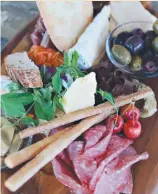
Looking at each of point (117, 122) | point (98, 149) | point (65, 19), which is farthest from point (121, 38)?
point (98, 149)

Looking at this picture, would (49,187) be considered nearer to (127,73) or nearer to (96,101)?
(96,101)

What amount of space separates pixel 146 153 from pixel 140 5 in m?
0.56

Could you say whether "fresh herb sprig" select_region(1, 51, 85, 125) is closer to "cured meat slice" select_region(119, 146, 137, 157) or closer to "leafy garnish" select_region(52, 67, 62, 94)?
"leafy garnish" select_region(52, 67, 62, 94)

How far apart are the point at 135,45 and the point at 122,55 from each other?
5 cm

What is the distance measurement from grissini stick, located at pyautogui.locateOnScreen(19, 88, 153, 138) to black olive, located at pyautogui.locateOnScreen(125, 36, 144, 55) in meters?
0.15

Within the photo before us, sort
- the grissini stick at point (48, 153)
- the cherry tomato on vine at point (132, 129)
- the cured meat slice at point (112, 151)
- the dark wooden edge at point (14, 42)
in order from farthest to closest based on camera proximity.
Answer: the dark wooden edge at point (14, 42) < the cherry tomato on vine at point (132, 129) < the cured meat slice at point (112, 151) < the grissini stick at point (48, 153)

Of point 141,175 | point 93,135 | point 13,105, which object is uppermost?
Answer: point 13,105

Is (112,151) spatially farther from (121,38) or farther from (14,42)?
(14,42)

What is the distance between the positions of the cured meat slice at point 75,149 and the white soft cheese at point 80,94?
9 centimetres

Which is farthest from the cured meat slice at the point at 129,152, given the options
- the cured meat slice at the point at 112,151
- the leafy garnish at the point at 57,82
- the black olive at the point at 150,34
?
the black olive at the point at 150,34

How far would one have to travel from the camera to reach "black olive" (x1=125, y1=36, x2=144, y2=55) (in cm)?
113

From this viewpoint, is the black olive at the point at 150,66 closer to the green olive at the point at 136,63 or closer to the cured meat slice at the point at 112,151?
the green olive at the point at 136,63

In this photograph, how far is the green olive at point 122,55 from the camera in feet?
3.69

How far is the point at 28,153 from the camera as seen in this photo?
2.84 feet
